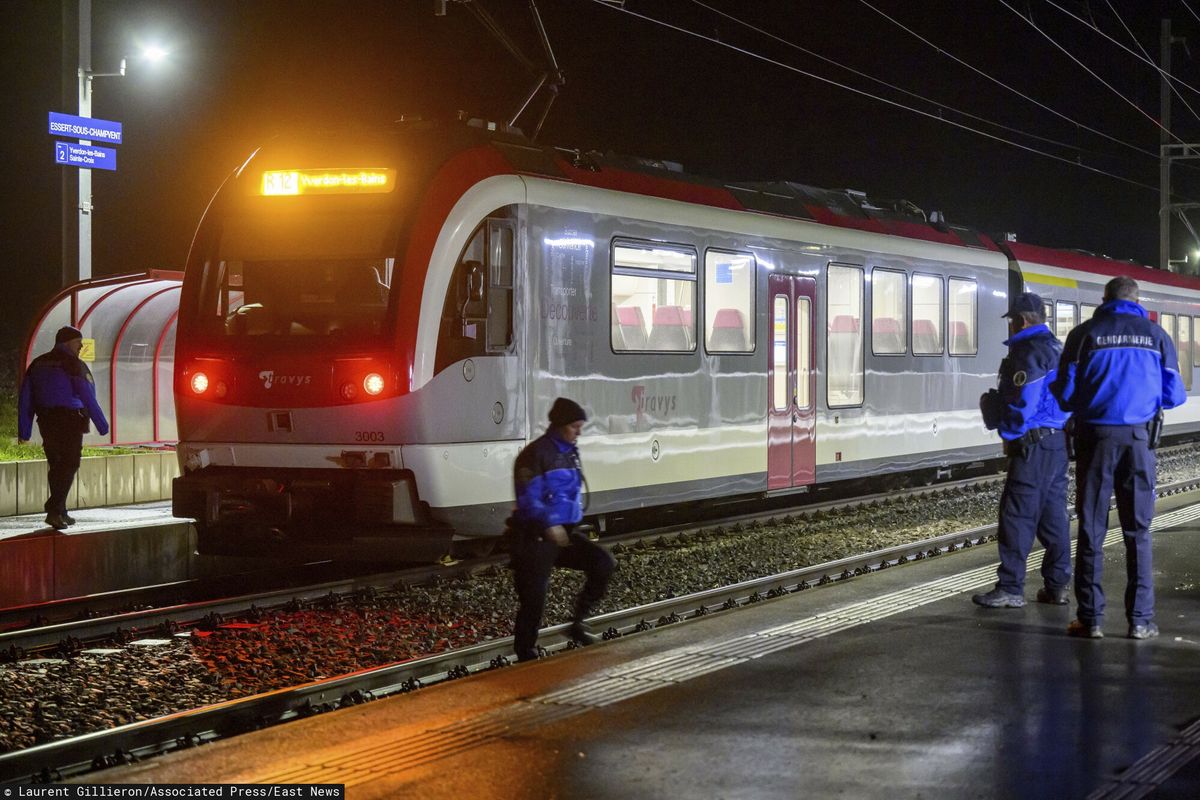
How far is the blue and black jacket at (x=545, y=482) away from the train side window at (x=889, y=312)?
901cm

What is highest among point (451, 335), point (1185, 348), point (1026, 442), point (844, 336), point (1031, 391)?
point (1185, 348)

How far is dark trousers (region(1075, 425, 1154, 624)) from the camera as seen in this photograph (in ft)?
23.9

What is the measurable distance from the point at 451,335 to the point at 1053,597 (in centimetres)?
437

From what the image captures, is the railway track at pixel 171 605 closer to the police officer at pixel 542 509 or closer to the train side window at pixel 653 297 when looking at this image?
the train side window at pixel 653 297

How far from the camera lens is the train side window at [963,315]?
1738 centimetres

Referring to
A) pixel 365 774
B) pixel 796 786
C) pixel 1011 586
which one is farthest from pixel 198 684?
pixel 1011 586

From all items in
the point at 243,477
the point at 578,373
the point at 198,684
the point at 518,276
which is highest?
the point at 518,276

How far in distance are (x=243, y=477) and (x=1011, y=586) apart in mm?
5348

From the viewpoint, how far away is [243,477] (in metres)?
10.4

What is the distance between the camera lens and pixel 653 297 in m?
12.3

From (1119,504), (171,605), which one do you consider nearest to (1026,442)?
(1119,504)

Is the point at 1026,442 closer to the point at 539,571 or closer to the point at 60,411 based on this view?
the point at 539,571

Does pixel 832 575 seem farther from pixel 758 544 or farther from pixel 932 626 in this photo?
pixel 932 626

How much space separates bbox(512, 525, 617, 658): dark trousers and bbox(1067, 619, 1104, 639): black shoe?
7.90 ft
